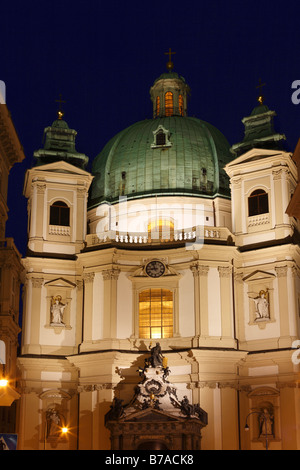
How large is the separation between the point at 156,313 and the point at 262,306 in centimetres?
657

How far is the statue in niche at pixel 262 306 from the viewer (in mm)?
55125

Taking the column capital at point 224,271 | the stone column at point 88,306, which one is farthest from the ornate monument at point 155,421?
the column capital at point 224,271

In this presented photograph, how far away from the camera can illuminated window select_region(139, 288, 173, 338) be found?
2203 inches

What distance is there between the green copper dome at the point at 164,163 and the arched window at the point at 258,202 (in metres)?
4.36

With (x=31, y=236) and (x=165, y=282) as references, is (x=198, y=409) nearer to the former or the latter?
(x=165, y=282)

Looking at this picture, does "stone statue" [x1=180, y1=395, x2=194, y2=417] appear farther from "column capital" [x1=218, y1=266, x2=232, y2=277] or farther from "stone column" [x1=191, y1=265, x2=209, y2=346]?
"column capital" [x1=218, y1=266, x2=232, y2=277]

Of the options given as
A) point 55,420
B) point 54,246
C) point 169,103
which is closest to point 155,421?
point 55,420

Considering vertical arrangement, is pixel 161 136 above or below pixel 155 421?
above

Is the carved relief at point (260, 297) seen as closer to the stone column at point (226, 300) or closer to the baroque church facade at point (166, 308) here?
the baroque church facade at point (166, 308)

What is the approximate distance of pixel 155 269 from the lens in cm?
5659

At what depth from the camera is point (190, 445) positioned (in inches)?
1983

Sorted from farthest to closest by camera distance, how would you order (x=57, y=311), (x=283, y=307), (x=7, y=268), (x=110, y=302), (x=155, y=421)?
(x=57, y=311) < (x=110, y=302) < (x=283, y=307) < (x=155, y=421) < (x=7, y=268)

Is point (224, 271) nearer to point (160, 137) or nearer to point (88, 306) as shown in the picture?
point (88, 306)

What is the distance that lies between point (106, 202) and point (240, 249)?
11.2 m
